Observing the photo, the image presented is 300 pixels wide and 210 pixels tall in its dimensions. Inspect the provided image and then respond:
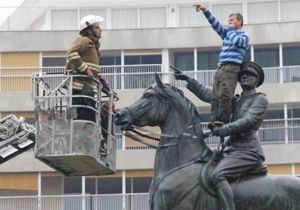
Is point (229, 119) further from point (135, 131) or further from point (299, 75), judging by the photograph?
point (299, 75)

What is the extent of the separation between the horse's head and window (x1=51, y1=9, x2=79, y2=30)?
163 feet

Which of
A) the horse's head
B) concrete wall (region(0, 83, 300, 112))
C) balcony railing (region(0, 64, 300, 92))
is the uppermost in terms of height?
balcony railing (region(0, 64, 300, 92))

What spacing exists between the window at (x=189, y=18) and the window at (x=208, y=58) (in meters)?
2.73

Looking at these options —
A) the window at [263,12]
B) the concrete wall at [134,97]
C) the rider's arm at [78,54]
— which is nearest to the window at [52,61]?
the concrete wall at [134,97]

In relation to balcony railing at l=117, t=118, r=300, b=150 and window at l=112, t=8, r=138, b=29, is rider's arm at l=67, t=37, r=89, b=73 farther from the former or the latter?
window at l=112, t=8, r=138, b=29

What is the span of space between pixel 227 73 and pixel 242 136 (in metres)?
0.89

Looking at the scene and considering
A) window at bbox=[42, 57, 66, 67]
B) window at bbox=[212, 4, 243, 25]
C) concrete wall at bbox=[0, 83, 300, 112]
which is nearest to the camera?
concrete wall at bbox=[0, 83, 300, 112]

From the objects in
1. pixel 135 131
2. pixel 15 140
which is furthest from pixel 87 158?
pixel 15 140

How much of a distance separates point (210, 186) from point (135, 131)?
139 cm

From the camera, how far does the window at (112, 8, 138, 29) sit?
6700 centimetres

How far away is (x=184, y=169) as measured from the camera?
1727 cm

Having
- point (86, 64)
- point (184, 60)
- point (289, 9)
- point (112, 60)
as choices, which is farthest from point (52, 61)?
point (86, 64)

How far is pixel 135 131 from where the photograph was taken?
17.7 meters

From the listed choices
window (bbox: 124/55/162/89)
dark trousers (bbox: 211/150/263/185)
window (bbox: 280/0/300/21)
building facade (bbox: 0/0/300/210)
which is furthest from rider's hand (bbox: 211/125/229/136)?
window (bbox: 280/0/300/21)
